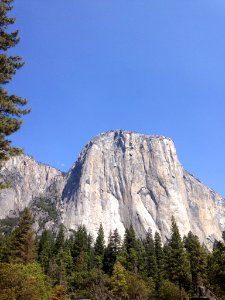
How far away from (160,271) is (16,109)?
217ft

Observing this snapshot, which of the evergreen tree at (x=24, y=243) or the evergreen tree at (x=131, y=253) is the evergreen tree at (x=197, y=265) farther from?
the evergreen tree at (x=24, y=243)

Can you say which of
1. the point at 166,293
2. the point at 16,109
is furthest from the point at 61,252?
the point at 16,109

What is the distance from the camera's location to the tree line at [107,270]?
3859 centimetres

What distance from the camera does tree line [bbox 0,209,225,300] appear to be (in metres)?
38.6

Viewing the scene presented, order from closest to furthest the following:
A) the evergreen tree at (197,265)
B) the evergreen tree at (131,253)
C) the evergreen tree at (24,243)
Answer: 1. the evergreen tree at (24,243)
2. the evergreen tree at (197,265)
3. the evergreen tree at (131,253)

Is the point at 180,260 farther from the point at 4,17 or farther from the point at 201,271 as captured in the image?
the point at 4,17

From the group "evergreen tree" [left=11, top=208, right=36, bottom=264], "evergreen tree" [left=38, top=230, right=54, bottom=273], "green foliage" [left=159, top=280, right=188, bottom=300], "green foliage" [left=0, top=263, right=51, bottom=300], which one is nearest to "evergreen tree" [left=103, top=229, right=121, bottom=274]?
"evergreen tree" [left=38, top=230, right=54, bottom=273]

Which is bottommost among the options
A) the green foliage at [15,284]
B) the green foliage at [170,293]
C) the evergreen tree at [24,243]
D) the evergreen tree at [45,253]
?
the green foliage at [15,284]

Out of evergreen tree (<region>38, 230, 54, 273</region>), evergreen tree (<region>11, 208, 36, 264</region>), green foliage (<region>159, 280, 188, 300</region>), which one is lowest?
green foliage (<region>159, 280, 188, 300</region>)

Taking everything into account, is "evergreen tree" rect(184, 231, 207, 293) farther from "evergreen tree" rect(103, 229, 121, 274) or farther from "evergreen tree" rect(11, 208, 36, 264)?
"evergreen tree" rect(11, 208, 36, 264)

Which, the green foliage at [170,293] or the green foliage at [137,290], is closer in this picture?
the green foliage at [170,293]

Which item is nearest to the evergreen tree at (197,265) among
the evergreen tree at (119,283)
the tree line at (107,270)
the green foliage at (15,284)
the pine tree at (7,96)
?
the tree line at (107,270)

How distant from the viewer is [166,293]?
6038 cm

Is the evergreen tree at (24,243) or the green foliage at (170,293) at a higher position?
the evergreen tree at (24,243)
